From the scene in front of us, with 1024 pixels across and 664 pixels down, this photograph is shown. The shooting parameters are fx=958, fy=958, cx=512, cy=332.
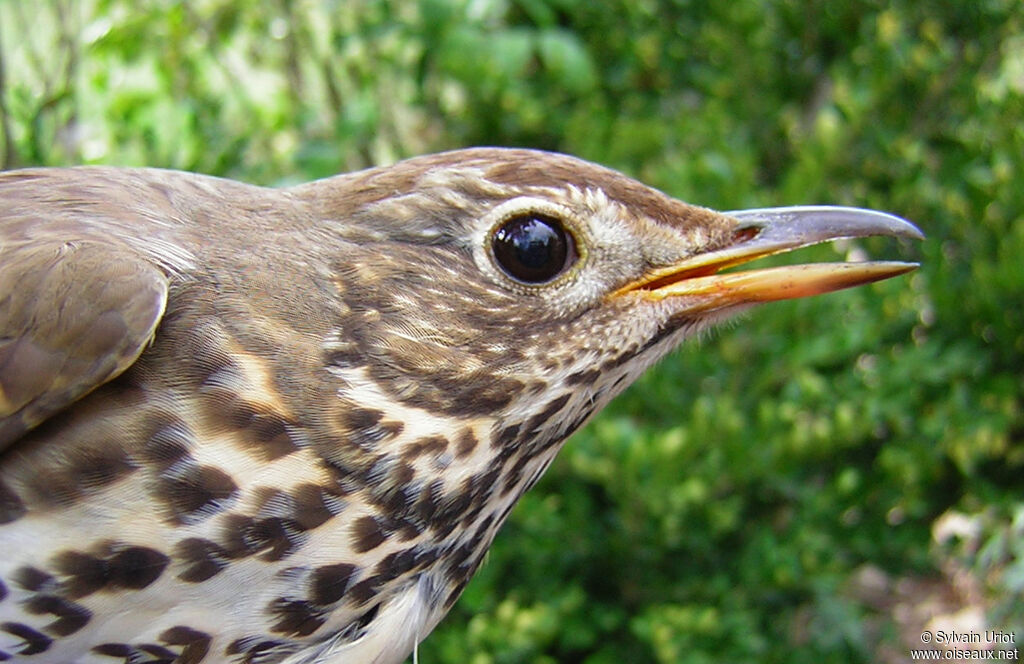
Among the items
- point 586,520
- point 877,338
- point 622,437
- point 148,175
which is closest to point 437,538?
point 148,175

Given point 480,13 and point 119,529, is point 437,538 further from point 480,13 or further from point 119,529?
point 480,13

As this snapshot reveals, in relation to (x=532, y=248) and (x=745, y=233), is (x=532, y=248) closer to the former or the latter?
(x=532, y=248)

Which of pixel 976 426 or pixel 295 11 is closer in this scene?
pixel 976 426

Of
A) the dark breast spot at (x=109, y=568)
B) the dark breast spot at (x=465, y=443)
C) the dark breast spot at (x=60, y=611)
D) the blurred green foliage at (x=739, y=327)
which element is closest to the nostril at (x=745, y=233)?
the dark breast spot at (x=465, y=443)

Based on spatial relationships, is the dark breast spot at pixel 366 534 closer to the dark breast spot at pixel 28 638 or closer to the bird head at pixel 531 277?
the bird head at pixel 531 277

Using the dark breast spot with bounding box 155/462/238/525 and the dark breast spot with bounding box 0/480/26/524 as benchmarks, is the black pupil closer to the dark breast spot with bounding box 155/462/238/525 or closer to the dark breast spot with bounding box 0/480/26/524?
the dark breast spot with bounding box 155/462/238/525

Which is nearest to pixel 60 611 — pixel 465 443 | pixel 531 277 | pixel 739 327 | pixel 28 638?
pixel 28 638
